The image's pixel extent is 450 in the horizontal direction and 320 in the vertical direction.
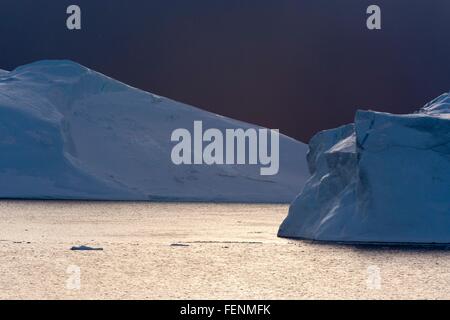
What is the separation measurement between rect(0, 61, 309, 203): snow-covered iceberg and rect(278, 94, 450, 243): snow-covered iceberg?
142 feet

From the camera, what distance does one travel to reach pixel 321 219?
29.5 metres

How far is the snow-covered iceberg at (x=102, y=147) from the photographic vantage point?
7081 cm

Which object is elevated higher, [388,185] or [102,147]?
[102,147]

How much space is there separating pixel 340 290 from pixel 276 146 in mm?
68164

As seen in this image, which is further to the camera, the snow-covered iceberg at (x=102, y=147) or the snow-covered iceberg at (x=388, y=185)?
the snow-covered iceberg at (x=102, y=147)

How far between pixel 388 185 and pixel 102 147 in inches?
2192

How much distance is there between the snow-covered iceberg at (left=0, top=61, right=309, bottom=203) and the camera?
70812mm

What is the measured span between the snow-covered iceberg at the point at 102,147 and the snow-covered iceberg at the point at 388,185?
1703 inches

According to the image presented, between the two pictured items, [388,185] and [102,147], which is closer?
[388,185]

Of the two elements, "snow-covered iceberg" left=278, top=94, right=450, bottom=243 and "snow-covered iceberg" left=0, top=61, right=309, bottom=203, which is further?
"snow-covered iceberg" left=0, top=61, right=309, bottom=203

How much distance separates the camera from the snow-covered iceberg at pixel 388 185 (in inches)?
1061

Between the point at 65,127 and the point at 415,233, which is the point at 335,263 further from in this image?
the point at 65,127

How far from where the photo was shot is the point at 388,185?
27.6 m

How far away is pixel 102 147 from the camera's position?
265 ft
